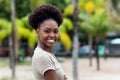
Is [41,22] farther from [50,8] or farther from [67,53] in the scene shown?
[67,53]

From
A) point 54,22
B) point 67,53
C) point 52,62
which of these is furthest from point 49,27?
point 67,53

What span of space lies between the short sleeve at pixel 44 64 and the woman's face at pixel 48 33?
0.12 m

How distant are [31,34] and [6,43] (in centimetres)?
1047

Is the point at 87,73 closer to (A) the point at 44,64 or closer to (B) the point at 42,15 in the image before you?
(B) the point at 42,15

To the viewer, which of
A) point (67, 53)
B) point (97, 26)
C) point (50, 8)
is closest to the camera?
point (50, 8)

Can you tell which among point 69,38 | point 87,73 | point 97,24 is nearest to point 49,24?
point 87,73

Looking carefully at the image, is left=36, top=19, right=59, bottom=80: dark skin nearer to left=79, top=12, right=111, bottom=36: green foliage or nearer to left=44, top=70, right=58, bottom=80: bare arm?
left=44, top=70, right=58, bottom=80: bare arm

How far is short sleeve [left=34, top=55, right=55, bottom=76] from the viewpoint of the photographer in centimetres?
275

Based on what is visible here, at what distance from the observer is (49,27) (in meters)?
2.86

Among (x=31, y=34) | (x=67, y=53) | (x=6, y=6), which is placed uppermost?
(x=6, y=6)

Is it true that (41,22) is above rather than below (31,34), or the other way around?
above

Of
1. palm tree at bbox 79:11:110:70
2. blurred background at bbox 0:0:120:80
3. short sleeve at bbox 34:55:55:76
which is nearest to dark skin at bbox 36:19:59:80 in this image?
short sleeve at bbox 34:55:55:76

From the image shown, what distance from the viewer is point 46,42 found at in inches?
112

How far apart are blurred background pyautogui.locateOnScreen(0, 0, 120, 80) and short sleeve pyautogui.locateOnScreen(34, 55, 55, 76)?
1509 centimetres
